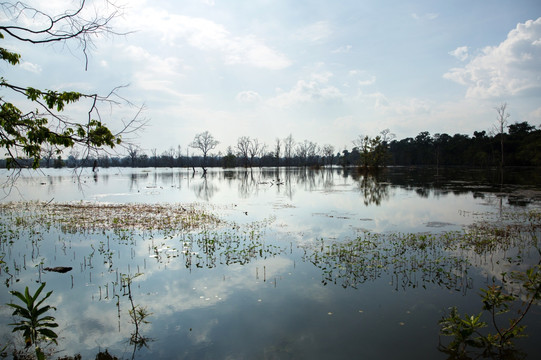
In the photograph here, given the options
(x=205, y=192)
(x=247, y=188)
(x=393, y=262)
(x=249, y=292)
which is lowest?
(x=249, y=292)

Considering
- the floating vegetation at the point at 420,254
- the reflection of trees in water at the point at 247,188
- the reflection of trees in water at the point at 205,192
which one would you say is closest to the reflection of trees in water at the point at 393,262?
the floating vegetation at the point at 420,254

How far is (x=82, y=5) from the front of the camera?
510cm

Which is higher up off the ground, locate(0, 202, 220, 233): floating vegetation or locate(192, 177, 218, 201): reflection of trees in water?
locate(192, 177, 218, 201): reflection of trees in water

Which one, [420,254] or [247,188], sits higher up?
[247,188]

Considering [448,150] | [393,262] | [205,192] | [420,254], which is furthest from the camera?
[448,150]

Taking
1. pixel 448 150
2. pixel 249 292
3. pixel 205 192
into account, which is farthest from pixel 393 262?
pixel 448 150

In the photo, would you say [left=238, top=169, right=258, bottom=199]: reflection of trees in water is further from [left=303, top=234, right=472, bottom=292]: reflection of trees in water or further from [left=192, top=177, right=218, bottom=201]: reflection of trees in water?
[left=303, top=234, right=472, bottom=292]: reflection of trees in water

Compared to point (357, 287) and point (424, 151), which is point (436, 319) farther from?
point (424, 151)

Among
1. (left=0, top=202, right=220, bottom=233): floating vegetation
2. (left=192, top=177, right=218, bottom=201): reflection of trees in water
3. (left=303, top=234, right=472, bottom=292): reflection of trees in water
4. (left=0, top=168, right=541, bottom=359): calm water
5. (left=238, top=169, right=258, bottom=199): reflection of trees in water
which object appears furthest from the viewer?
(left=238, top=169, right=258, bottom=199): reflection of trees in water

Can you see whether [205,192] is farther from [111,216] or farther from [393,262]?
[393,262]

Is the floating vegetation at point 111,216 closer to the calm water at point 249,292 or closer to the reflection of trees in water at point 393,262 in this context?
the calm water at point 249,292

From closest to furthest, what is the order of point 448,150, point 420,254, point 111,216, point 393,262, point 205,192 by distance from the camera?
point 393,262, point 420,254, point 111,216, point 205,192, point 448,150

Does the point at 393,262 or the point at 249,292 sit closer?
the point at 249,292

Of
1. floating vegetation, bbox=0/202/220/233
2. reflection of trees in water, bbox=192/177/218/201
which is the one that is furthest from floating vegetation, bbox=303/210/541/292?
reflection of trees in water, bbox=192/177/218/201
